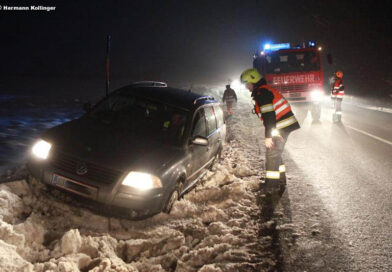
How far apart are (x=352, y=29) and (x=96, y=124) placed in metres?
46.3

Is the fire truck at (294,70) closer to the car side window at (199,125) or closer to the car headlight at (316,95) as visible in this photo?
the car headlight at (316,95)

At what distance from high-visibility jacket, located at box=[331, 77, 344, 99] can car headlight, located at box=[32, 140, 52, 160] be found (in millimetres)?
11638

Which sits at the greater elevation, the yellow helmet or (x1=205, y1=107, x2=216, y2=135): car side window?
the yellow helmet

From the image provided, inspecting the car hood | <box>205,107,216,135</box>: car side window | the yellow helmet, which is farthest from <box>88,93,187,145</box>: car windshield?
the yellow helmet

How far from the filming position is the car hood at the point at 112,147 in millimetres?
3898

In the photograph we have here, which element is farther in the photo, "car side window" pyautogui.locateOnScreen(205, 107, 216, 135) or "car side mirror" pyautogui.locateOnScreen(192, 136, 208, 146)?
"car side window" pyautogui.locateOnScreen(205, 107, 216, 135)

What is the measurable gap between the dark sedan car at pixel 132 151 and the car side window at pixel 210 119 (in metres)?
0.02

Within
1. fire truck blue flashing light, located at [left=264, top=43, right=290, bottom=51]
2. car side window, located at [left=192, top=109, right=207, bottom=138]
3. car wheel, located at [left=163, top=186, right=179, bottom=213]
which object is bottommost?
car wheel, located at [left=163, top=186, right=179, bottom=213]

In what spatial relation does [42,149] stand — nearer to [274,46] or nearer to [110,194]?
[110,194]

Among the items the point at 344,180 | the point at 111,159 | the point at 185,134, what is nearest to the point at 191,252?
the point at 111,159

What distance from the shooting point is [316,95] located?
13.7m

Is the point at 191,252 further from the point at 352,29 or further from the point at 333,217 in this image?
the point at 352,29

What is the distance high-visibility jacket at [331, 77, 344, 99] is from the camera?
1303 centimetres

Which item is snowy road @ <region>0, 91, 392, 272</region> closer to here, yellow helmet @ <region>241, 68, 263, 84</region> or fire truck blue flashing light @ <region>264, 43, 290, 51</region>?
yellow helmet @ <region>241, 68, 263, 84</region>
